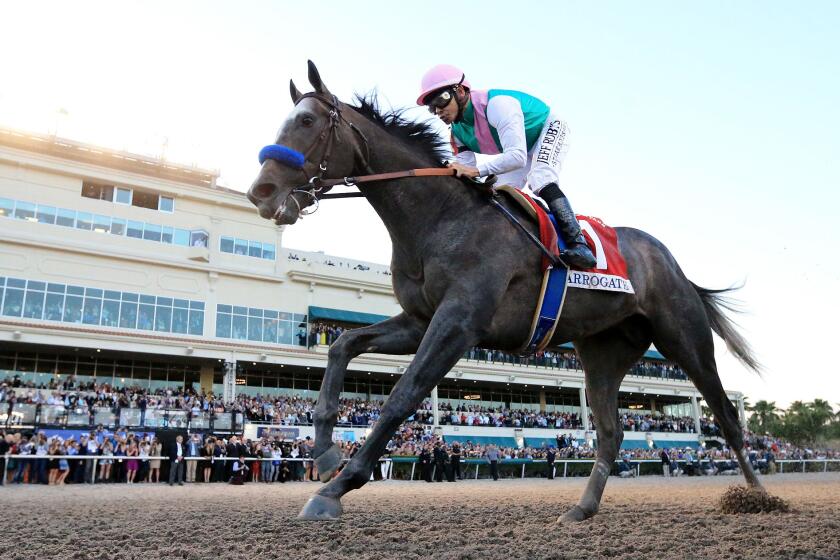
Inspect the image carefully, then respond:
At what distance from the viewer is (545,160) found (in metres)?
4.97

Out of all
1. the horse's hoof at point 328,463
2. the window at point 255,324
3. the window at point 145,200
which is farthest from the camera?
the window at point 255,324

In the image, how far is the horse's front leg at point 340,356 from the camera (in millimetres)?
3969

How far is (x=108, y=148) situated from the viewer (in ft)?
118

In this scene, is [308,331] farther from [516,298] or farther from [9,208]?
[516,298]

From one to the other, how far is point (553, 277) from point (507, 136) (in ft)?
3.23

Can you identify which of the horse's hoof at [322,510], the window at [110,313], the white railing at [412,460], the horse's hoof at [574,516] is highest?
the window at [110,313]

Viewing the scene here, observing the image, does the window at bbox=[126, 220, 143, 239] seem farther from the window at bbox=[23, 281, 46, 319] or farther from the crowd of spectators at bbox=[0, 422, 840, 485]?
the crowd of spectators at bbox=[0, 422, 840, 485]

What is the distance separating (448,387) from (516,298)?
41344mm

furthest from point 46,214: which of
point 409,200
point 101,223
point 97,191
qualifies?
point 409,200

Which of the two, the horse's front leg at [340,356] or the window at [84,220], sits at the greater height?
the window at [84,220]

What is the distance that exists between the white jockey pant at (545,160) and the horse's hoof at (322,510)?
2499mm

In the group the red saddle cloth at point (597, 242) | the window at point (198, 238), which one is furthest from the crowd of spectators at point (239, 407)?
the red saddle cloth at point (597, 242)

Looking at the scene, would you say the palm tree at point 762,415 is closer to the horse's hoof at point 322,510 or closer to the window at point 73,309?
the window at point 73,309

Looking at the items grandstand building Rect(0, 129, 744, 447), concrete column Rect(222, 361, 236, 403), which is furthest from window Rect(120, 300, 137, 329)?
concrete column Rect(222, 361, 236, 403)
